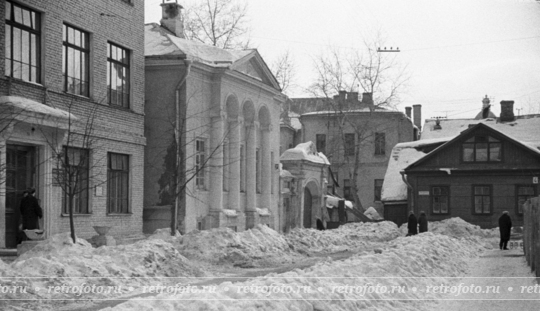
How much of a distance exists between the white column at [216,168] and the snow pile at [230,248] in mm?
6734

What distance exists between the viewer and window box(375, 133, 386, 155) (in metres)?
66.0

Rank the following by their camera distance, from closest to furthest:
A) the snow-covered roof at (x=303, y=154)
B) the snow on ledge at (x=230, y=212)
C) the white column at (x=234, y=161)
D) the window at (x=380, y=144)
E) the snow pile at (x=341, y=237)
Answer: the snow pile at (x=341, y=237)
the snow on ledge at (x=230, y=212)
the white column at (x=234, y=161)
the snow-covered roof at (x=303, y=154)
the window at (x=380, y=144)

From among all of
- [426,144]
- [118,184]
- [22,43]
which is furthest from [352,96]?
[22,43]

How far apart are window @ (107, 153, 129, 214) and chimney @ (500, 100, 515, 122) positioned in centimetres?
3248

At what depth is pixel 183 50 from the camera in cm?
2955

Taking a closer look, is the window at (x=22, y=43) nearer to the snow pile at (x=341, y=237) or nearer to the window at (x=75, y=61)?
the window at (x=75, y=61)

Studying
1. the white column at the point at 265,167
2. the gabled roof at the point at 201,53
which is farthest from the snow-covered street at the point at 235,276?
the white column at the point at 265,167

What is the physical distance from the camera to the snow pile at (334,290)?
960 centimetres

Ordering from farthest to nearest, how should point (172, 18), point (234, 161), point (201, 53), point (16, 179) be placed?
1. point (172, 18)
2. point (234, 161)
3. point (201, 53)
4. point (16, 179)

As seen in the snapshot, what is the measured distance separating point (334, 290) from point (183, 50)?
19333 millimetres

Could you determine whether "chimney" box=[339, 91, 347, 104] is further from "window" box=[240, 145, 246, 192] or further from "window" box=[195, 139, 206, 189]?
"window" box=[195, 139, 206, 189]

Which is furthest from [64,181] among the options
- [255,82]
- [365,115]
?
[365,115]

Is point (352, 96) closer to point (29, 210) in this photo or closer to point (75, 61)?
point (75, 61)

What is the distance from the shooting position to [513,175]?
4478 centimetres
